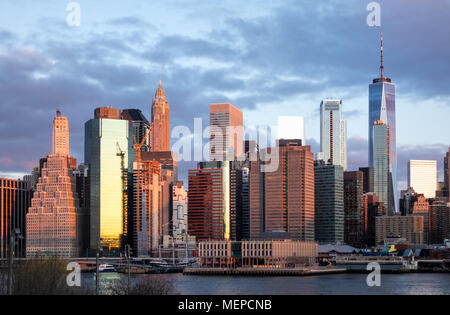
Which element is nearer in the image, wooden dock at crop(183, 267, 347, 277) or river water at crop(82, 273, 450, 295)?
river water at crop(82, 273, 450, 295)

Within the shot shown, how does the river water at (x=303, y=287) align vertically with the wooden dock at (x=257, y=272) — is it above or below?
above

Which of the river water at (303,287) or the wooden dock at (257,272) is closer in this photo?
the river water at (303,287)

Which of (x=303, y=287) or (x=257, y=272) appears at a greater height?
(x=303, y=287)

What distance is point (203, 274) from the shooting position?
7431 inches

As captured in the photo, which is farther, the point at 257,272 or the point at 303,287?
the point at 257,272

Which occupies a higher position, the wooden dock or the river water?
the river water
